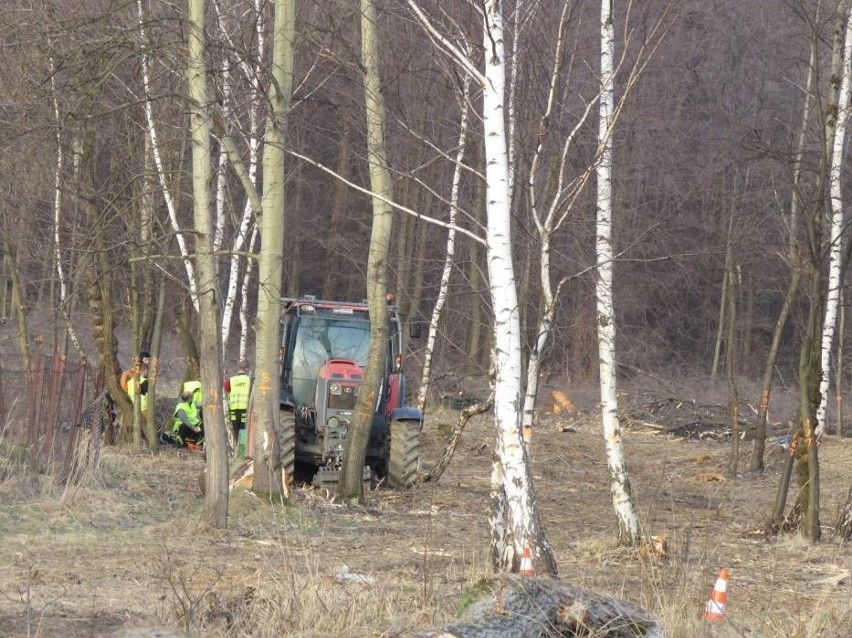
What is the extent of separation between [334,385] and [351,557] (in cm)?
574

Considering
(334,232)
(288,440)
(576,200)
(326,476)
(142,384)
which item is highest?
(334,232)

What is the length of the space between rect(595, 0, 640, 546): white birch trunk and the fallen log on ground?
14.8 feet

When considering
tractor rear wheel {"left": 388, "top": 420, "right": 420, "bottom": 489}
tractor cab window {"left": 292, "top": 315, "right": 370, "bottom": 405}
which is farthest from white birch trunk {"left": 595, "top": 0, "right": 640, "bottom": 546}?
tractor cab window {"left": 292, "top": 315, "right": 370, "bottom": 405}

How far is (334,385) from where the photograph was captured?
15.5 meters

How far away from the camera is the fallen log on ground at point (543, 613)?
5859 mm

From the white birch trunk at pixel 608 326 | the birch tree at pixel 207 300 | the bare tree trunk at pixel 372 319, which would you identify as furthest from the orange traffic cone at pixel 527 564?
the bare tree trunk at pixel 372 319

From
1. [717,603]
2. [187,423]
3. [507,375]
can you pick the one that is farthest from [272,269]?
[187,423]

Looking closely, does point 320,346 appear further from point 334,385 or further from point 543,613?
point 543,613

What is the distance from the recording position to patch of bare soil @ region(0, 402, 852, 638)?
662 cm

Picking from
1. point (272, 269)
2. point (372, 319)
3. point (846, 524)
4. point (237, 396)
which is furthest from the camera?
point (237, 396)

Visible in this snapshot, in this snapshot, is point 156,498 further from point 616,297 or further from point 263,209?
point 616,297

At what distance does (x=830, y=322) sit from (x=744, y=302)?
22139mm

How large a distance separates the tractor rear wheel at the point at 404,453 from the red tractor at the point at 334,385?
0.01 meters

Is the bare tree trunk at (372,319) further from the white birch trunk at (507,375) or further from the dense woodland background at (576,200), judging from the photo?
the white birch trunk at (507,375)
